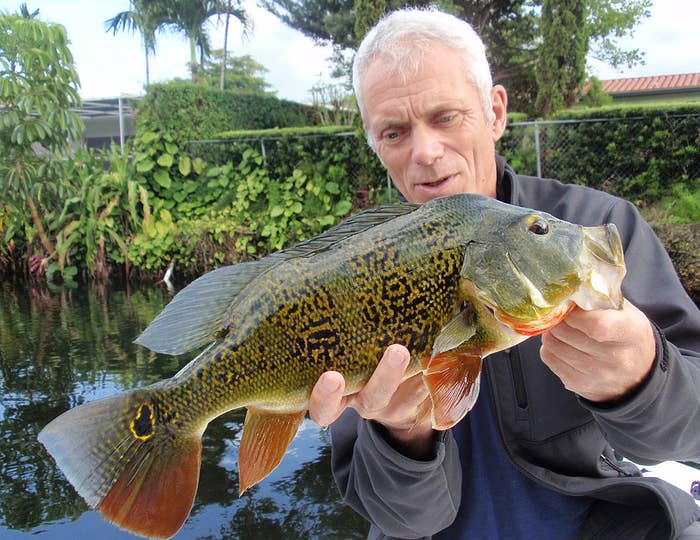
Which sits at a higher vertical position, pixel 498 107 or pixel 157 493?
pixel 498 107

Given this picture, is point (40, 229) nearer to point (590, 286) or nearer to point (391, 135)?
point (391, 135)

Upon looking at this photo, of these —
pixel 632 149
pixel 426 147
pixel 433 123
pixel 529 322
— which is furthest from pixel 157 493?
pixel 632 149

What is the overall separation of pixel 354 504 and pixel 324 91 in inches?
687

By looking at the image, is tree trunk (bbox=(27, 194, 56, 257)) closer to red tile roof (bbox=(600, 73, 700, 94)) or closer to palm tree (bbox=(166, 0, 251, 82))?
palm tree (bbox=(166, 0, 251, 82))

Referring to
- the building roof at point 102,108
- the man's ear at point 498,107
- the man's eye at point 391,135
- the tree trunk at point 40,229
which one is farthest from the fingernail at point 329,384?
the building roof at point 102,108

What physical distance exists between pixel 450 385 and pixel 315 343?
399mm

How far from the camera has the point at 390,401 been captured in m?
Result: 1.77

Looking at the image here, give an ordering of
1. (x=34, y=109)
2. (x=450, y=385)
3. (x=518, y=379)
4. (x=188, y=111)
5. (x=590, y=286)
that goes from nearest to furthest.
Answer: (x=590, y=286), (x=450, y=385), (x=518, y=379), (x=34, y=109), (x=188, y=111)

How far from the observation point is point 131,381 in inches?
243

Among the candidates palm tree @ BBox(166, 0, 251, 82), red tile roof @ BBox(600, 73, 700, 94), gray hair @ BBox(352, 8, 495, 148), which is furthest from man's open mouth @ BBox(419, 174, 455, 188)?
palm tree @ BBox(166, 0, 251, 82)

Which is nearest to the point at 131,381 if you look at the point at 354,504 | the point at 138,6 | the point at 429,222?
the point at 354,504

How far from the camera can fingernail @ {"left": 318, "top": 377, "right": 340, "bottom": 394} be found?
1.52 metres

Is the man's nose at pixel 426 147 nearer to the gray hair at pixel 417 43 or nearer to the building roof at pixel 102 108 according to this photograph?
the gray hair at pixel 417 43

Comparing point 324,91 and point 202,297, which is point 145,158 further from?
point 202,297
